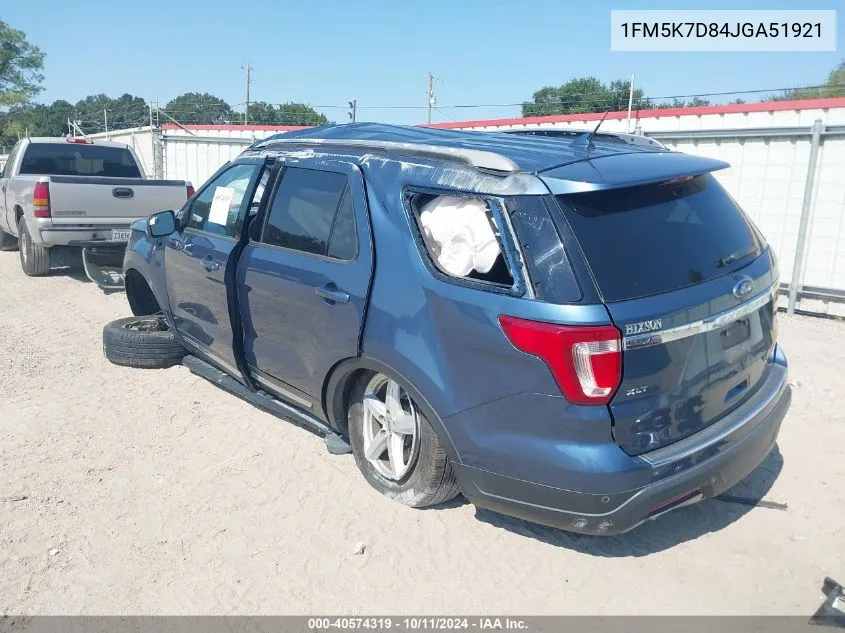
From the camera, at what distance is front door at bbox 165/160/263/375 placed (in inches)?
171

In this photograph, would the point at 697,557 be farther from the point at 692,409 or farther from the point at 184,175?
the point at 184,175

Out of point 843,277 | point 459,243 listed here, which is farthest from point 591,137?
point 843,277

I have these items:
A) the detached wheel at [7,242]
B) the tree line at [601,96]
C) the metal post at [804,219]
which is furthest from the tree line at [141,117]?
the metal post at [804,219]

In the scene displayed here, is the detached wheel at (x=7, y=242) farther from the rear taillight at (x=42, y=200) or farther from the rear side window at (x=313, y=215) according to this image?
the rear side window at (x=313, y=215)

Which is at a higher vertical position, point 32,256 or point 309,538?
point 32,256

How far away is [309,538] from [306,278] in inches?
51.7

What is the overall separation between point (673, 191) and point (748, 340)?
0.76 m

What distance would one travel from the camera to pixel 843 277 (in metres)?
7.22

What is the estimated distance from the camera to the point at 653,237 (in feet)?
9.29

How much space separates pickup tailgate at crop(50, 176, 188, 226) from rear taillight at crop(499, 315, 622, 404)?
7581 mm

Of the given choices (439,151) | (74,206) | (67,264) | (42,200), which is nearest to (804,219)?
(439,151)

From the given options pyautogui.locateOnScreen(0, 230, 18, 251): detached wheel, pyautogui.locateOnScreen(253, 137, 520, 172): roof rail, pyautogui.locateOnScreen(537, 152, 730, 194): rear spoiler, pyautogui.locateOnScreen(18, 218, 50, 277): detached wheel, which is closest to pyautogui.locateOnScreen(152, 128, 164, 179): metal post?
pyautogui.locateOnScreen(0, 230, 18, 251): detached wheel
